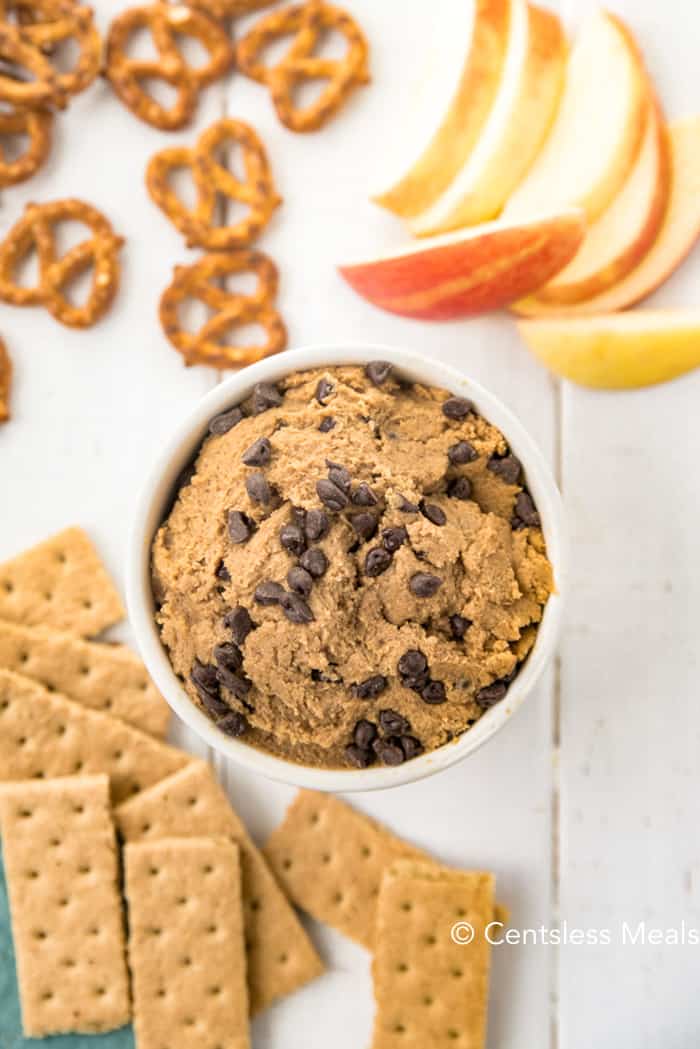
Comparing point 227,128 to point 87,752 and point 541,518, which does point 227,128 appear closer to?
point 541,518

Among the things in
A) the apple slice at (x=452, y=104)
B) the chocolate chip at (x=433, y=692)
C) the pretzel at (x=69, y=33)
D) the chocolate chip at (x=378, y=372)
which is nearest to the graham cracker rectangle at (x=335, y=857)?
the chocolate chip at (x=433, y=692)

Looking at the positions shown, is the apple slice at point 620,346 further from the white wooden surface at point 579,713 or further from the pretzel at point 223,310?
the pretzel at point 223,310

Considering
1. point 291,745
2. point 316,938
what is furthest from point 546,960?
point 291,745

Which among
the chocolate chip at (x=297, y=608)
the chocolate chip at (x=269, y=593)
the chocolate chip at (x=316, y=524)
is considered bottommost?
the chocolate chip at (x=297, y=608)

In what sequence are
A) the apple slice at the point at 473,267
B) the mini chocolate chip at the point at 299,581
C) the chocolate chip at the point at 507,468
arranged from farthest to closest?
the apple slice at the point at 473,267
the chocolate chip at the point at 507,468
the mini chocolate chip at the point at 299,581

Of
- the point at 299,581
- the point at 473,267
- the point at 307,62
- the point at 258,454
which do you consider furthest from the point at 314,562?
the point at 307,62

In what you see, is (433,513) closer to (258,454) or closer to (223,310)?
(258,454)
